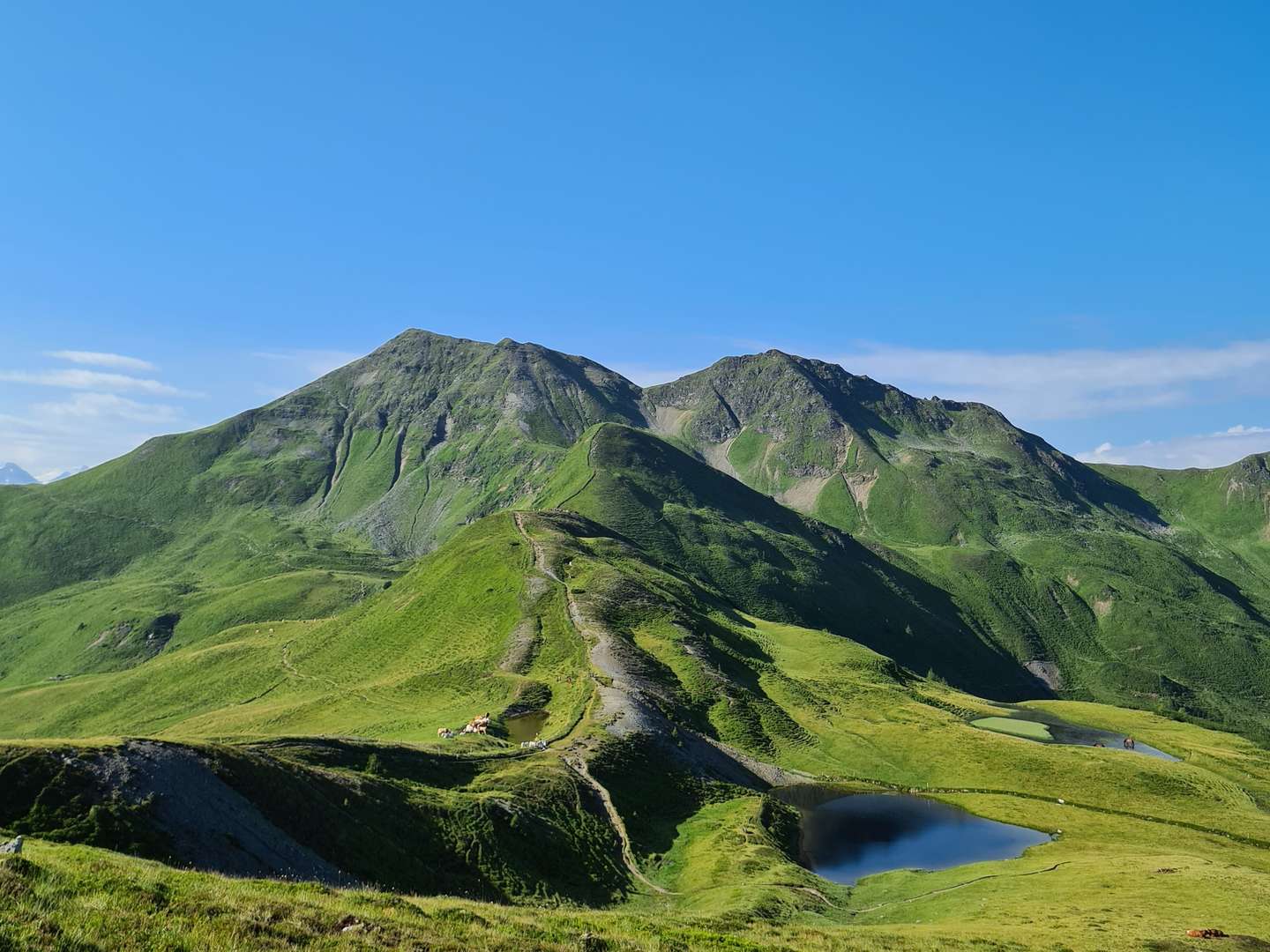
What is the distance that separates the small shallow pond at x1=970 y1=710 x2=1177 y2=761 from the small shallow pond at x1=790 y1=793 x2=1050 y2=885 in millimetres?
50625

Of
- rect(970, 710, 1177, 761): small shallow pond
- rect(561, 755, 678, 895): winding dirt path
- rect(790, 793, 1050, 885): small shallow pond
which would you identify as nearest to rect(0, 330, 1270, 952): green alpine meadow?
rect(561, 755, 678, 895): winding dirt path

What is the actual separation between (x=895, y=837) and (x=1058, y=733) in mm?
88263

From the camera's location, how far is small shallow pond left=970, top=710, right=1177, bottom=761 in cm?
14338

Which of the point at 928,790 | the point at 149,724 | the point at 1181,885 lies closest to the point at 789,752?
the point at 928,790

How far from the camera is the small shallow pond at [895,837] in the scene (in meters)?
76.7

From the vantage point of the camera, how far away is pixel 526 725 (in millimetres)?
100375

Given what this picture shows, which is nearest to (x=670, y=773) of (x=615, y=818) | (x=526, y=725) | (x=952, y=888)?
(x=615, y=818)

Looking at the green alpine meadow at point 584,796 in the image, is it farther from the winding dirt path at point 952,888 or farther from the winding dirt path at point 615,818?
the winding dirt path at point 952,888

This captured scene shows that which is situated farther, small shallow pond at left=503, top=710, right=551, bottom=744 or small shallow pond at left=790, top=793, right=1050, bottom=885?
small shallow pond at left=503, top=710, right=551, bottom=744

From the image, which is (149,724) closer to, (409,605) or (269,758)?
(409,605)

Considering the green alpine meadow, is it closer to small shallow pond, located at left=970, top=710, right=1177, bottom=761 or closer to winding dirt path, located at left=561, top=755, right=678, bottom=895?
winding dirt path, located at left=561, top=755, right=678, bottom=895

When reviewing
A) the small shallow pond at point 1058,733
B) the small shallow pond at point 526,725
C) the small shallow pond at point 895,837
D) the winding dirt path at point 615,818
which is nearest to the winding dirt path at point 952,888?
the small shallow pond at point 895,837

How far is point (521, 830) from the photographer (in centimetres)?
5941

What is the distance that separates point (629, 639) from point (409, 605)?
5363 centimetres
